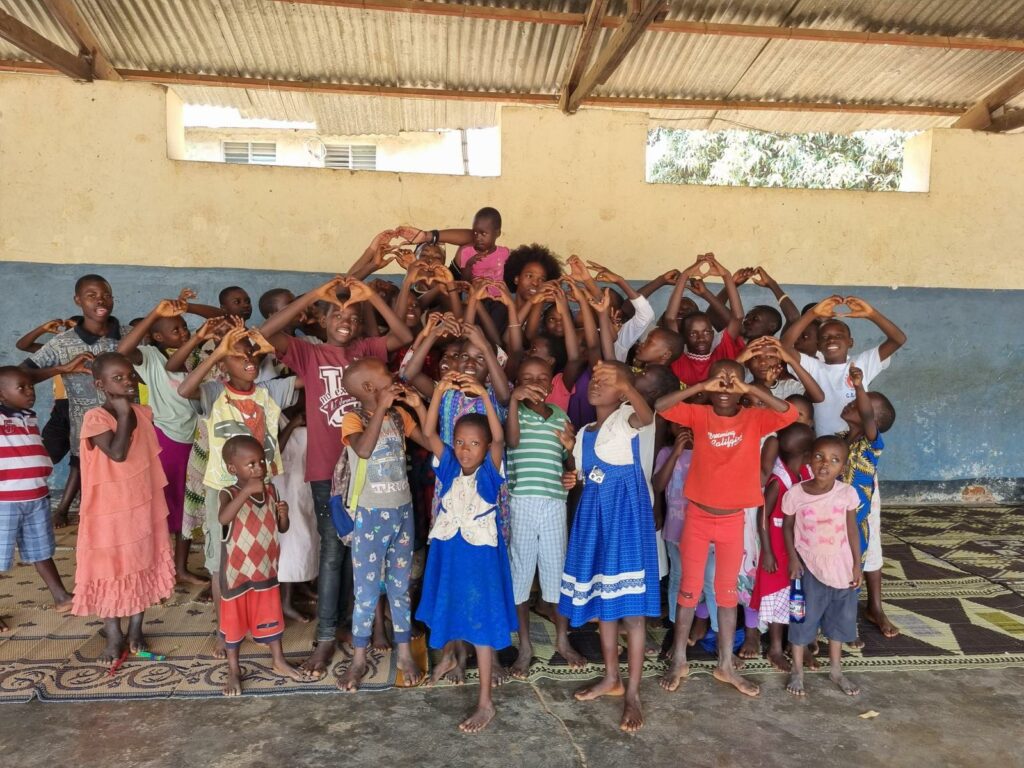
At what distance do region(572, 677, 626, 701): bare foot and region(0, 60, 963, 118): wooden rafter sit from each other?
4.01 metres

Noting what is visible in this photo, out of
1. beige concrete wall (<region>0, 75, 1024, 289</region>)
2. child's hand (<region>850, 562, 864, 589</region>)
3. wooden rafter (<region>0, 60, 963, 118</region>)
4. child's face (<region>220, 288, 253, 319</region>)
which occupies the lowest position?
child's hand (<region>850, 562, 864, 589</region>)

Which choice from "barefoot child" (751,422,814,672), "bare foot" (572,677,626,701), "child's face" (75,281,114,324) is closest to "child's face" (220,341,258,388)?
"child's face" (75,281,114,324)

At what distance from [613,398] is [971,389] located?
4346 mm

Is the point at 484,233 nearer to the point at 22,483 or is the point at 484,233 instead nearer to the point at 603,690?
the point at 603,690

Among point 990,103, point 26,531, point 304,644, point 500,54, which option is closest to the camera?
point 304,644

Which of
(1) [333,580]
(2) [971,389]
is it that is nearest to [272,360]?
(1) [333,580]

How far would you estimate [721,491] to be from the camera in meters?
2.93

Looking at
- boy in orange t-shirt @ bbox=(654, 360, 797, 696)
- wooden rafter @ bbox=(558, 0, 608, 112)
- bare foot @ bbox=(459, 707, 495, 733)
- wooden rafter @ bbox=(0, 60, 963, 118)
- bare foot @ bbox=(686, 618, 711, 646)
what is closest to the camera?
bare foot @ bbox=(459, 707, 495, 733)

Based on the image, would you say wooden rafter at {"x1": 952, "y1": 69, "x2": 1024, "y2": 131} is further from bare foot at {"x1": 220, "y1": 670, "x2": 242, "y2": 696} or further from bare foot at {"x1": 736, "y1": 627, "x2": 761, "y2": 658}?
bare foot at {"x1": 220, "y1": 670, "x2": 242, "y2": 696}

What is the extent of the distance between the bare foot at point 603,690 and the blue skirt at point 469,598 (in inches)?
14.9

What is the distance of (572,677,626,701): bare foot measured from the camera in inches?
112

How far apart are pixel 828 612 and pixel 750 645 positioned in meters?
0.38

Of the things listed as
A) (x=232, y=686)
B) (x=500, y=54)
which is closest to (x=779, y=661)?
(x=232, y=686)

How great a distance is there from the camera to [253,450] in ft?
9.14
